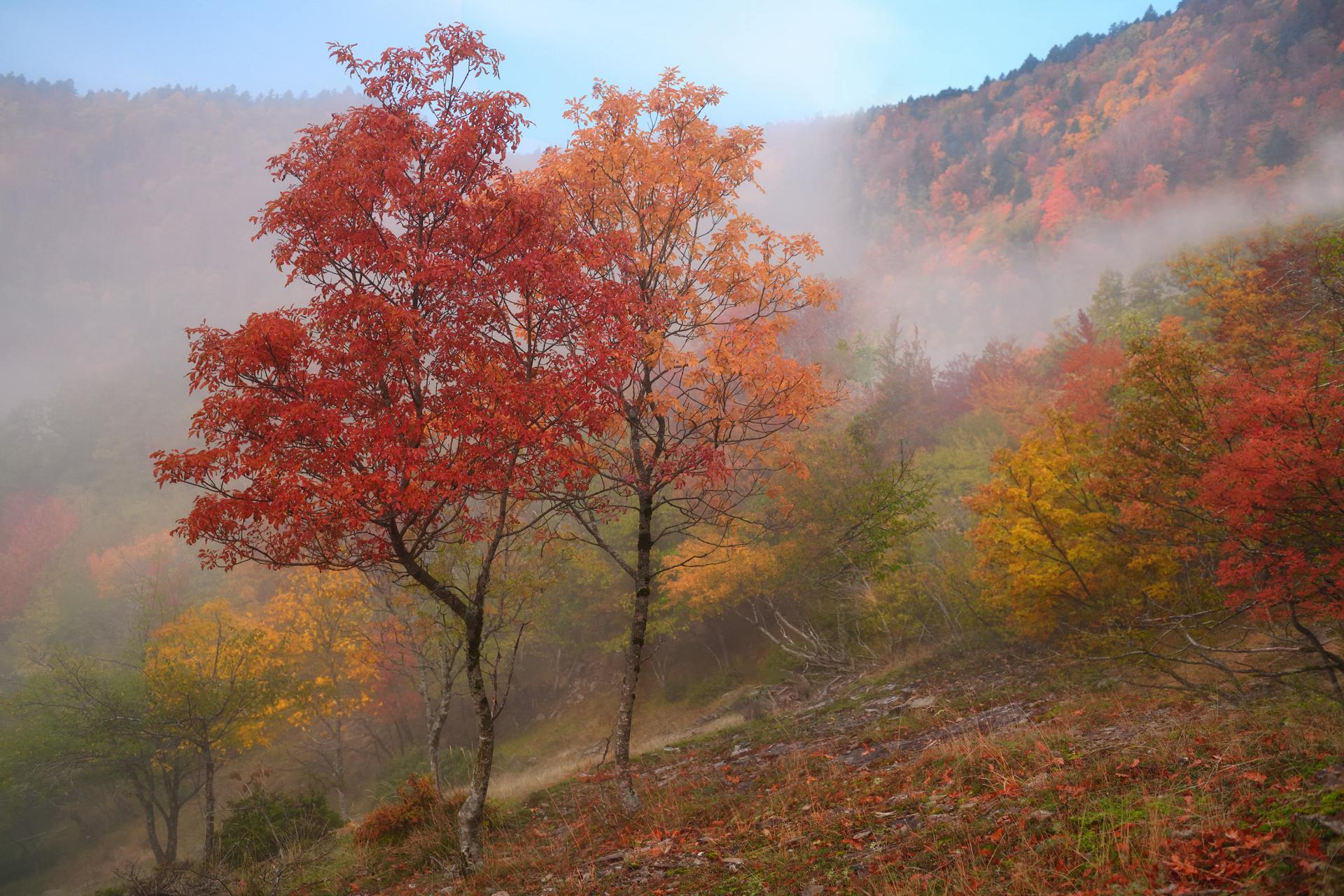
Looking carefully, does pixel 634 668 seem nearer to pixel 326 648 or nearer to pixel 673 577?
pixel 673 577

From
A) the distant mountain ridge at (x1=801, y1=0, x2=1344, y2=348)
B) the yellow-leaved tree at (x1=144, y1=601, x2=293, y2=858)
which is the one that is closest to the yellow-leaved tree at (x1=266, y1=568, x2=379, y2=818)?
the yellow-leaved tree at (x1=144, y1=601, x2=293, y2=858)

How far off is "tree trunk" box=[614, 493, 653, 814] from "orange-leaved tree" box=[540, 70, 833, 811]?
0.02 metres

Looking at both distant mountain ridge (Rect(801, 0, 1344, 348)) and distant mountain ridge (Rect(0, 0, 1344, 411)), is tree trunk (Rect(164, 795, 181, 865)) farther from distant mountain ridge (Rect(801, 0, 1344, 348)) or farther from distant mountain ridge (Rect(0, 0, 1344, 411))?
distant mountain ridge (Rect(801, 0, 1344, 348))

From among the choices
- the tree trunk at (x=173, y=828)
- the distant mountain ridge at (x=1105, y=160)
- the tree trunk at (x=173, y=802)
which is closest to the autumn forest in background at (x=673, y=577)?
the tree trunk at (x=173, y=802)

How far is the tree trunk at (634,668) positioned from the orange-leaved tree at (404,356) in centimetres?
177

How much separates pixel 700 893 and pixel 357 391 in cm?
548

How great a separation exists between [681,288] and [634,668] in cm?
538

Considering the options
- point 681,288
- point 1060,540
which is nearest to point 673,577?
point 1060,540

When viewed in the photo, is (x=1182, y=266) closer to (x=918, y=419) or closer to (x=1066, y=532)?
(x=918, y=419)

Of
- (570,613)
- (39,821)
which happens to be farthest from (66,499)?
(570,613)

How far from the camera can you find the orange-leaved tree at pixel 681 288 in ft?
29.5

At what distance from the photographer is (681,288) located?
33.0 ft

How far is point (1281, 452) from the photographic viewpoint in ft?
28.8

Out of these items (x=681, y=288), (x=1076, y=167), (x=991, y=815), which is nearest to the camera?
(x=991, y=815)
